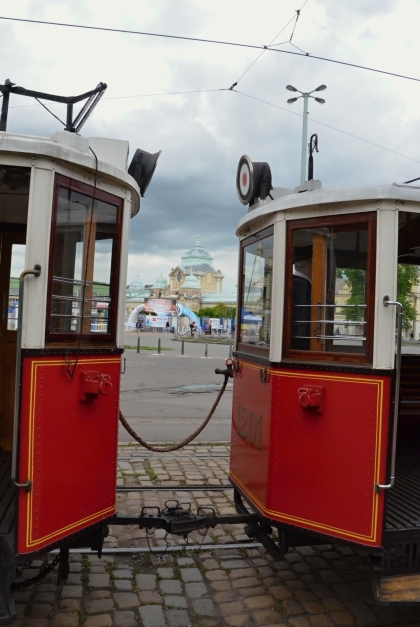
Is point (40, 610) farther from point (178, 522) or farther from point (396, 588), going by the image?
point (396, 588)

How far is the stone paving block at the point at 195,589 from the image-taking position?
4148 millimetres

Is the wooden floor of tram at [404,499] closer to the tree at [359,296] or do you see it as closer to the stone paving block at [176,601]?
the tree at [359,296]

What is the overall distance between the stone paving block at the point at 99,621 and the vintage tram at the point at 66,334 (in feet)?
1.50

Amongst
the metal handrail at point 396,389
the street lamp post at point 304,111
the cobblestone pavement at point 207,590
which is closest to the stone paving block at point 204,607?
the cobblestone pavement at point 207,590

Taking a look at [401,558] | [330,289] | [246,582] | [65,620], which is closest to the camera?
[401,558]

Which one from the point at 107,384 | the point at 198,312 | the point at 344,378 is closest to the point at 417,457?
the point at 344,378

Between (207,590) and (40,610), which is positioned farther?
(207,590)

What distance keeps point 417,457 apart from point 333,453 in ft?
8.17

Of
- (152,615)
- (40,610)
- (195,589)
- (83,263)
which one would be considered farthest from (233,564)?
(83,263)

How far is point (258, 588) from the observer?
14.0 ft

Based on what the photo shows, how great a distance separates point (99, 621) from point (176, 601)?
1.88 feet

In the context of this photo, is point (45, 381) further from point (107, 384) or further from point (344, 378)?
point (344, 378)

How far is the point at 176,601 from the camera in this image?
4.05 metres

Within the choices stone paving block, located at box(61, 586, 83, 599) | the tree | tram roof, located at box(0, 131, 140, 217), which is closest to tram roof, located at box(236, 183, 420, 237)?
the tree
